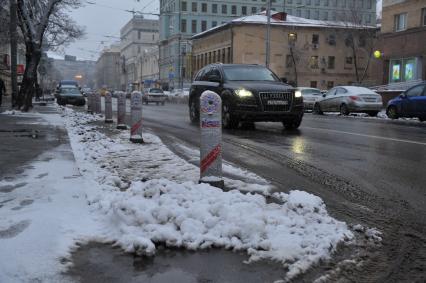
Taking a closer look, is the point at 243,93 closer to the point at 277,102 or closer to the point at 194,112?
the point at 277,102

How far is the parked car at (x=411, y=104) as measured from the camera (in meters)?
19.8

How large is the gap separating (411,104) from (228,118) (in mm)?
9879

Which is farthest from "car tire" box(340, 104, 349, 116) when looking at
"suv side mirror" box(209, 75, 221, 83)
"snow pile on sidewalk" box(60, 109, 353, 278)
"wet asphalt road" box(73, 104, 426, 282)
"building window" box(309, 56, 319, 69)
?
"building window" box(309, 56, 319, 69)

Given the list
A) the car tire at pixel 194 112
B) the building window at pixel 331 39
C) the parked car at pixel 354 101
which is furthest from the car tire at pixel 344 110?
the building window at pixel 331 39

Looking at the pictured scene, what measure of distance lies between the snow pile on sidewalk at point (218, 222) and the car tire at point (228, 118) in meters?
7.70

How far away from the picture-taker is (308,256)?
154 inches

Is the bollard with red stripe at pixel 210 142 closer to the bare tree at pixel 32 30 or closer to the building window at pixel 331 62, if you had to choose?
the bare tree at pixel 32 30

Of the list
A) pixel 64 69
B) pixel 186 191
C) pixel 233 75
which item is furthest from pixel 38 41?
pixel 64 69

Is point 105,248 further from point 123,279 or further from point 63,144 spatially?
point 63,144

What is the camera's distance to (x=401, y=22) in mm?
38125

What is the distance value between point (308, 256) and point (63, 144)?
7.64 metres

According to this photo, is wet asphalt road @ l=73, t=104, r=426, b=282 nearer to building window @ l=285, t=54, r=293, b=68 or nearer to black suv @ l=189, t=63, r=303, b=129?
black suv @ l=189, t=63, r=303, b=129

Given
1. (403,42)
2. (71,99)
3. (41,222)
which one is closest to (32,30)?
(71,99)

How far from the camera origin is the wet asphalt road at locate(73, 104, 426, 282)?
389 cm
